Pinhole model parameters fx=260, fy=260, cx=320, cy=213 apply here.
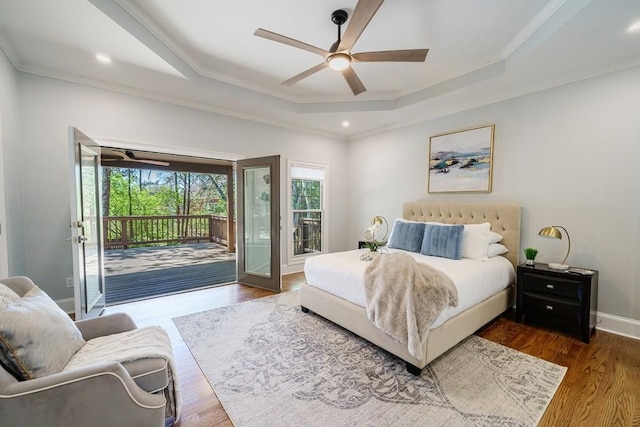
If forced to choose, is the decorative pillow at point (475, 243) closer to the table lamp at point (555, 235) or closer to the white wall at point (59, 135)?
the table lamp at point (555, 235)

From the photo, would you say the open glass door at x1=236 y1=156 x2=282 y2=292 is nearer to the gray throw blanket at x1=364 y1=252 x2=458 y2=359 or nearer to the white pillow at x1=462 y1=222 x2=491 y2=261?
the gray throw blanket at x1=364 y1=252 x2=458 y2=359

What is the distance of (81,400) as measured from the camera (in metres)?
1.10

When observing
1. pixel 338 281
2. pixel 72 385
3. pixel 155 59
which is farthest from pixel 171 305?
pixel 155 59

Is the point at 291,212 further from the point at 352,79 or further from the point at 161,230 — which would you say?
the point at 161,230

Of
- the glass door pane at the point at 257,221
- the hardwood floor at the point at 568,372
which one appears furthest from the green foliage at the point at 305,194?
the hardwood floor at the point at 568,372

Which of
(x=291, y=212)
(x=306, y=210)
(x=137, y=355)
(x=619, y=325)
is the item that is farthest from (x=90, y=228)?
(x=619, y=325)

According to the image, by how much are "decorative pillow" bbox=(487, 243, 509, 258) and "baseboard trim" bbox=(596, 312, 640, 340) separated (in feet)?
3.47

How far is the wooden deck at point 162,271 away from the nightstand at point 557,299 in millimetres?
4204

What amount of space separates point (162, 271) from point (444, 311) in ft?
17.0

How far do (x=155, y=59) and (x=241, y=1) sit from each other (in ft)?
3.90

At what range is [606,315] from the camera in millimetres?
2783

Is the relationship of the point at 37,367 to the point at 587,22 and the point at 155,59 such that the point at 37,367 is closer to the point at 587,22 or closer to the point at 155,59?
the point at 155,59

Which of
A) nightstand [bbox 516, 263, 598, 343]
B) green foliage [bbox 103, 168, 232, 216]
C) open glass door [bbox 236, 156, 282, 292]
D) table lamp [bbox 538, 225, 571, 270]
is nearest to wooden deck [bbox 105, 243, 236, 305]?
open glass door [bbox 236, 156, 282, 292]

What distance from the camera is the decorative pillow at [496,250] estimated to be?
3180 millimetres
